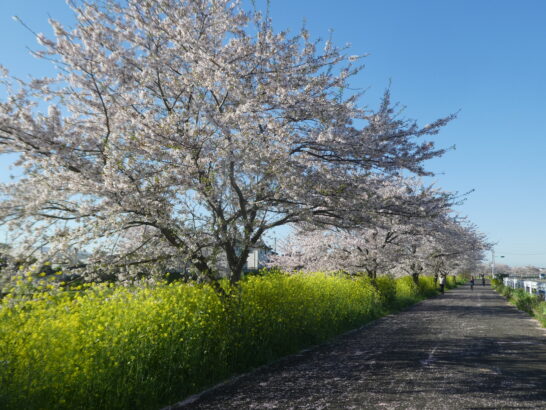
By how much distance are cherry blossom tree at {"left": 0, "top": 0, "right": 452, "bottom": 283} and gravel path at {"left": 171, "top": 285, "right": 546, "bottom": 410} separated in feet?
10.1

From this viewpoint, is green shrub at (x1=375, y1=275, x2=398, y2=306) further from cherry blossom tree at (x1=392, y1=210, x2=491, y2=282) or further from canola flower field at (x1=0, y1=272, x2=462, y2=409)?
canola flower field at (x1=0, y1=272, x2=462, y2=409)

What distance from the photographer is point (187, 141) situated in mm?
7352

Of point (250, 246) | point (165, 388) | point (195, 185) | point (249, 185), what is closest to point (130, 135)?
point (195, 185)

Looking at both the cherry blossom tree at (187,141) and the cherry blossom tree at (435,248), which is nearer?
the cherry blossom tree at (187,141)

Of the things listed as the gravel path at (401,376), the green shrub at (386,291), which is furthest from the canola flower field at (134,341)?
the green shrub at (386,291)

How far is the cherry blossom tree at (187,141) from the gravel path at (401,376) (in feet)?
10.1

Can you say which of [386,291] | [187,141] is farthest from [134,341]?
[386,291]

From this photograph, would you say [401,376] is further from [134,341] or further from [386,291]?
[386,291]

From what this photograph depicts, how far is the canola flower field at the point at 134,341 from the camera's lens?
5.03m

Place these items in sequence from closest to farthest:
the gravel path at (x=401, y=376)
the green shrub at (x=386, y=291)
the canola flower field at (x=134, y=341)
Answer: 1. the canola flower field at (x=134, y=341)
2. the gravel path at (x=401, y=376)
3. the green shrub at (x=386, y=291)

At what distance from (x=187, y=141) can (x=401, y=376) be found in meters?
5.83

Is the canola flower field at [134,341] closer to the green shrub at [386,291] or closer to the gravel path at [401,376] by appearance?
the gravel path at [401,376]

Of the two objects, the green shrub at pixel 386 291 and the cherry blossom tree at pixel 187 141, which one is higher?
the cherry blossom tree at pixel 187 141

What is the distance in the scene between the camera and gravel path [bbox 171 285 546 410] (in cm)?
609
